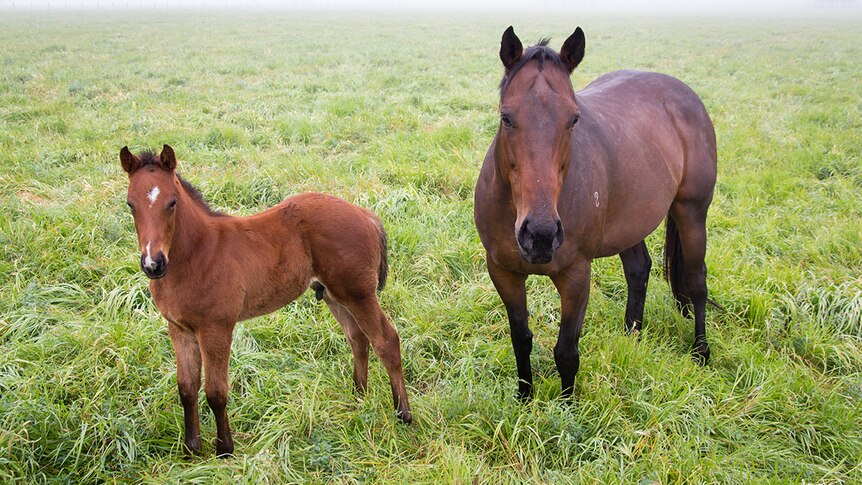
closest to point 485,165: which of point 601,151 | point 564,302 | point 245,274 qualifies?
point 601,151

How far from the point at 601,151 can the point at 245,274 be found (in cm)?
218

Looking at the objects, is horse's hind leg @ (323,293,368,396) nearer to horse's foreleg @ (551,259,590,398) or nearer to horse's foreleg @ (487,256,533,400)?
horse's foreleg @ (487,256,533,400)

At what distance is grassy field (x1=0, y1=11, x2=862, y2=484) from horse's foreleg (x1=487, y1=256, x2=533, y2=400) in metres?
0.16

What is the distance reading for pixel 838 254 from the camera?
4770 millimetres

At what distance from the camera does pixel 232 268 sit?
Answer: 2.78 meters

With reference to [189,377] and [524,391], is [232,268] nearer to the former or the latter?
[189,377]

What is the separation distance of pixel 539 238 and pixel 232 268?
5.28 feet

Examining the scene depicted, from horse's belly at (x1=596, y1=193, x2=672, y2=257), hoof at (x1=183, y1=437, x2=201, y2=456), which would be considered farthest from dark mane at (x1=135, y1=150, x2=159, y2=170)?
horse's belly at (x1=596, y1=193, x2=672, y2=257)

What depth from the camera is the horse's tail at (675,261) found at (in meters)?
4.16

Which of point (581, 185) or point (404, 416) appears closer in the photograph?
point (581, 185)

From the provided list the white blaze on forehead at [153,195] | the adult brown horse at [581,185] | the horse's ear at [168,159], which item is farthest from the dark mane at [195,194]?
the adult brown horse at [581,185]

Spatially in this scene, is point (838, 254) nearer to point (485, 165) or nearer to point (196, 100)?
point (485, 165)

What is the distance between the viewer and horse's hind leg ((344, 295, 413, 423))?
3.07m

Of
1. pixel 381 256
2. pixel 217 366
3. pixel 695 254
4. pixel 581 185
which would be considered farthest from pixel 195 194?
pixel 695 254
